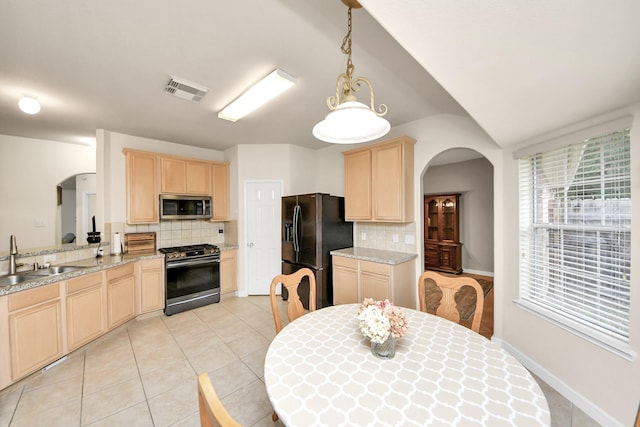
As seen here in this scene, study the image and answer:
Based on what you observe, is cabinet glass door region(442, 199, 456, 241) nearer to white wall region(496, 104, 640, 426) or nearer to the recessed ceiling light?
white wall region(496, 104, 640, 426)

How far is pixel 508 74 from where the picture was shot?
3.83 ft

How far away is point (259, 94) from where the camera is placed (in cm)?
239

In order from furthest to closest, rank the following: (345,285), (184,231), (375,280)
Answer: (184,231)
(345,285)
(375,280)

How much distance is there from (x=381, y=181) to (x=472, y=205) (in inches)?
143

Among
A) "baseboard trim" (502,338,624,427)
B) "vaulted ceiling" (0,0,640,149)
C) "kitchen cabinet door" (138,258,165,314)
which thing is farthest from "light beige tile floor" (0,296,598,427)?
"vaulted ceiling" (0,0,640,149)

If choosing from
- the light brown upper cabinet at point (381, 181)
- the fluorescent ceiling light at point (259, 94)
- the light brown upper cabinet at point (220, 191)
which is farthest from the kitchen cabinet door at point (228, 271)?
the fluorescent ceiling light at point (259, 94)

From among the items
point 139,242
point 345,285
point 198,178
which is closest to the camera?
point 345,285

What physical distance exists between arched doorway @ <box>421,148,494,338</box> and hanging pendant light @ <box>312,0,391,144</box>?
168 inches

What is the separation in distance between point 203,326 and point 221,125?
261 cm

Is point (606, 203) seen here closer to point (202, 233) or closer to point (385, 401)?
point (385, 401)

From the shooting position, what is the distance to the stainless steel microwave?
371 cm

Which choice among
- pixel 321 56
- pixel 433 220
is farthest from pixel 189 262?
pixel 433 220

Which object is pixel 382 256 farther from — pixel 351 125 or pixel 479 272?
pixel 479 272

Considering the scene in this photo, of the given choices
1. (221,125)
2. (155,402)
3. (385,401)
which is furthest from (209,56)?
(155,402)
